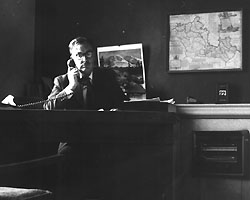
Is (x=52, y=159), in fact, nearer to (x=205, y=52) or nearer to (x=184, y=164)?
(x=184, y=164)

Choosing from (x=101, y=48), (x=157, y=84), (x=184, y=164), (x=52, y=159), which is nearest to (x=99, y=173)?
(x=52, y=159)

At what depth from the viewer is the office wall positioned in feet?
12.4

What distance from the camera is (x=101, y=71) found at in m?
3.13

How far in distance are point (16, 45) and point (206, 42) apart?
5.90ft

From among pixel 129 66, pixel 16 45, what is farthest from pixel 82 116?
pixel 16 45

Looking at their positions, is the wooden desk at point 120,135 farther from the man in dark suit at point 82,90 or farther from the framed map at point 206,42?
the framed map at point 206,42

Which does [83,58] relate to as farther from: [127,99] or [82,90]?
[127,99]

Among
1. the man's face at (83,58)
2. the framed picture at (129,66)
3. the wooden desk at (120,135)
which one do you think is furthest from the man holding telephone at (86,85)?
the framed picture at (129,66)

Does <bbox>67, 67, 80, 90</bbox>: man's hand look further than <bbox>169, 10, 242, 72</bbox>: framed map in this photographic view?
No

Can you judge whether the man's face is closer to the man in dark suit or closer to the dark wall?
the man in dark suit

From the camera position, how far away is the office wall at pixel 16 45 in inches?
149

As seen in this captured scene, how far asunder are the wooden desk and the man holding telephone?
1.85ft

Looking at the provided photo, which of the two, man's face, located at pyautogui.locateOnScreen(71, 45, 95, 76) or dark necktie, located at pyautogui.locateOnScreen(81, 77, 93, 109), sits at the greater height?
man's face, located at pyautogui.locateOnScreen(71, 45, 95, 76)

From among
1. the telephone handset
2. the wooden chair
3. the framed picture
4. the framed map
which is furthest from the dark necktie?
the framed map
